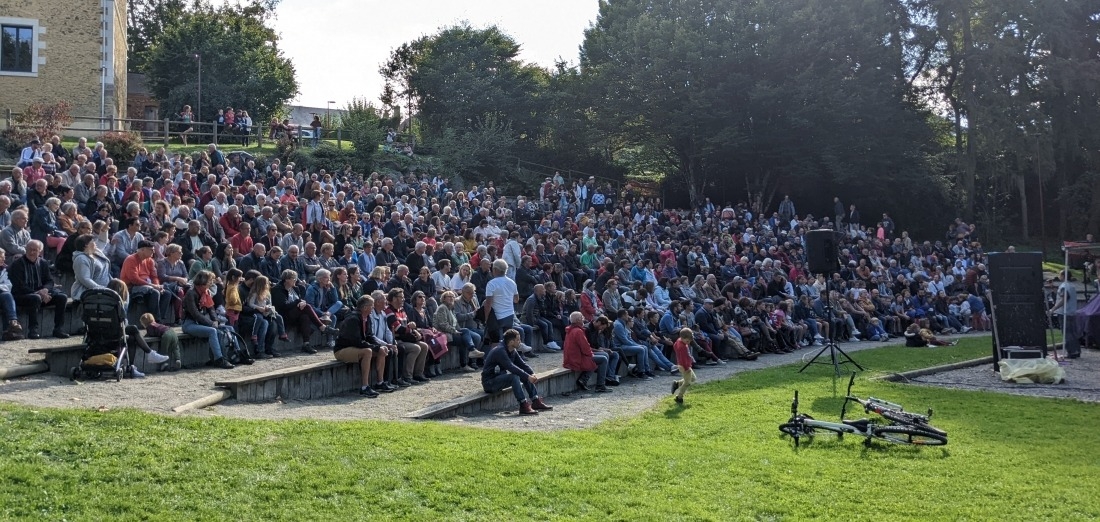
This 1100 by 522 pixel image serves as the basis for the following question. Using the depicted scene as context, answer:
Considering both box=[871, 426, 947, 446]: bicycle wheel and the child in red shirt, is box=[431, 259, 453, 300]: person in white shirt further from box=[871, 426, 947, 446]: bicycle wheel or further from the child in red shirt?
box=[871, 426, 947, 446]: bicycle wheel

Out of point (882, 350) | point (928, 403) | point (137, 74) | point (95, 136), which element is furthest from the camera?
point (137, 74)

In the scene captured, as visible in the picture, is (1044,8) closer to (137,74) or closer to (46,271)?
(46,271)

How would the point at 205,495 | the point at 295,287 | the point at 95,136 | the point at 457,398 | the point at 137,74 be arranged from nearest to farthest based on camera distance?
the point at 205,495, the point at 457,398, the point at 295,287, the point at 95,136, the point at 137,74

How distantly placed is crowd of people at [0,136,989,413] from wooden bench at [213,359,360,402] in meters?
0.27

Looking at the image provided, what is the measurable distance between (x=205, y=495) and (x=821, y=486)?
516cm

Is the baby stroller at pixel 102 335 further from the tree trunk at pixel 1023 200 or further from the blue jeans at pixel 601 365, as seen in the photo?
the tree trunk at pixel 1023 200

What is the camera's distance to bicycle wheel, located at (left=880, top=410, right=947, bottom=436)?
1074 centimetres

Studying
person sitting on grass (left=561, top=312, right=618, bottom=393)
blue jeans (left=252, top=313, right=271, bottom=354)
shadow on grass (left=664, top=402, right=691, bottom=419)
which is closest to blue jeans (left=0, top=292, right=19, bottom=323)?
blue jeans (left=252, top=313, right=271, bottom=354)

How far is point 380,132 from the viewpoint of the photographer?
33812mm

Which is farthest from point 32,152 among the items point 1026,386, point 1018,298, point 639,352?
point 1018,298

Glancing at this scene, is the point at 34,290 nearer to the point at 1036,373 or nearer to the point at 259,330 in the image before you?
the point at 259,330

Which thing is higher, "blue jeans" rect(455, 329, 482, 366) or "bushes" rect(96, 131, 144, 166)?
"bushes" rect(96, 131, 144, 166)

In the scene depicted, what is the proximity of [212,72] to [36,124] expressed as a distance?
16.6 m

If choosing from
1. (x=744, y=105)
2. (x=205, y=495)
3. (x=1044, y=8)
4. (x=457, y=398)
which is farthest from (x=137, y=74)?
(x=205, y=495)
